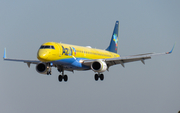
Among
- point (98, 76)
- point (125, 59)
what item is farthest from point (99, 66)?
point (125, 59)

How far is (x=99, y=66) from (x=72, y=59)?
4821mm

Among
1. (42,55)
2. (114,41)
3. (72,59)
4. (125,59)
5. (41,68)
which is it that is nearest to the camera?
(42,55)

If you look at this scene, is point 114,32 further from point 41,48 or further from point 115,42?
point 41,48

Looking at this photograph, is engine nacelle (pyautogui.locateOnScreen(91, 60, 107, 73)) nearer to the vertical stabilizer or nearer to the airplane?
the airplane

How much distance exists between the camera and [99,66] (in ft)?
189

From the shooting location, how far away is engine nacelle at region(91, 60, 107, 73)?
5734 centimetres

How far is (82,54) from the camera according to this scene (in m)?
59.0

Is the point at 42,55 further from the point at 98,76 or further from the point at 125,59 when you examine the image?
the point at 125,59

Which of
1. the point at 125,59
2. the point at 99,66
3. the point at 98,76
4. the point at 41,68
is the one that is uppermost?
the point at 125,59

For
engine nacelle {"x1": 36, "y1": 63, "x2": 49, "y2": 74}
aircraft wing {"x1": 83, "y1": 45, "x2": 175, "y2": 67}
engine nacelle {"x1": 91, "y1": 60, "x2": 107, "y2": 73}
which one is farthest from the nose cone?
engine nacelle {"x1": 91, "y1": 60, "x2": 107, "y2": 73}

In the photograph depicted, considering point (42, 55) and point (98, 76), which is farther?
point (98, 76)

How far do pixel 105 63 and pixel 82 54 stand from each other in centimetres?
398

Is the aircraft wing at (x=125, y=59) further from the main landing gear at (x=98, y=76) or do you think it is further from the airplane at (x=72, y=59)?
the main landing gear at (x=98, y=76)

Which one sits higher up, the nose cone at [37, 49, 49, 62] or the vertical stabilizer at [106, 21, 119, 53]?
the vertical stabilizer at [106, 21, 119, 53]
